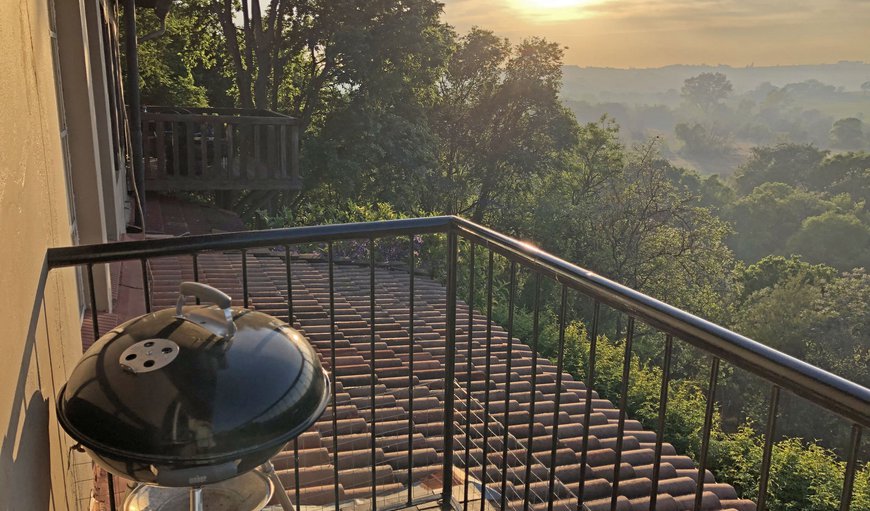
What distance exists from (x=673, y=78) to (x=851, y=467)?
15138 centimetres

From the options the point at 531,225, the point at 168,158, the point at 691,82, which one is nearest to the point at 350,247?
the point at 168,158

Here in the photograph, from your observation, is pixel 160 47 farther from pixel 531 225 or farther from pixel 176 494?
pixel 176 494

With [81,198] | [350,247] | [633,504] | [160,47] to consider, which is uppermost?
[160,47]

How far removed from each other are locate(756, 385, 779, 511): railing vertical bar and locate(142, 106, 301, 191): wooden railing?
32.4ft

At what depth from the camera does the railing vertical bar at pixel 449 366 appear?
8.45ft

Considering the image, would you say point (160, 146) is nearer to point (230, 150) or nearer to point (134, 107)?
point (230, 150)

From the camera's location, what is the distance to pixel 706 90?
10462 centimetres

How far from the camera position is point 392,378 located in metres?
5.32

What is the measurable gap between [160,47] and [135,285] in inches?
482

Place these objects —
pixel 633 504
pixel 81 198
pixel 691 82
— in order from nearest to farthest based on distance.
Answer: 1. pixel 81 198
2. pixel 633 504
3. pixel 691 82

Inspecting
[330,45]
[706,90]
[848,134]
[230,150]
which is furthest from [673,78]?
[230,150]

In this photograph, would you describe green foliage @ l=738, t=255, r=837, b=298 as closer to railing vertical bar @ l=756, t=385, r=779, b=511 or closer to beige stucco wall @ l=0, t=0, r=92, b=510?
railing vertical bar @ l=756, t=385, r=779, b=511

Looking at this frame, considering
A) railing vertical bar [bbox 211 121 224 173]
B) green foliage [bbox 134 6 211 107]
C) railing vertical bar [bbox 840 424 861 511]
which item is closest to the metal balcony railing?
Result: railing vertical bar [bbox 840 424 861 511]

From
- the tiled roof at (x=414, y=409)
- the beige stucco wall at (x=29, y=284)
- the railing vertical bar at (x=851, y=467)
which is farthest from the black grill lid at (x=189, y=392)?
the tiled roof at (x=414, y=409)
